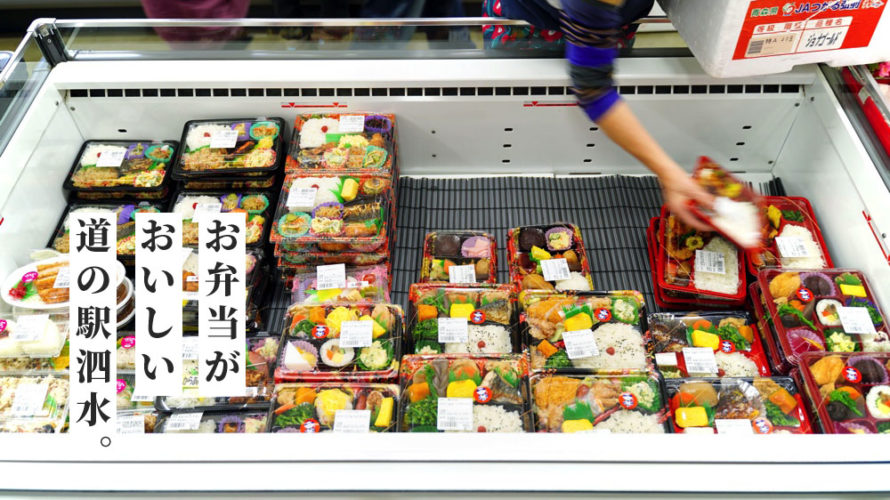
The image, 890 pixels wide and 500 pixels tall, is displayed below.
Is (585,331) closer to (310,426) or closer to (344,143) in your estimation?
(310,426)

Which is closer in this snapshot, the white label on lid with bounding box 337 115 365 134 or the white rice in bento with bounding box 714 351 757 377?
the white rice in bento with bounding box 714 351 757 377

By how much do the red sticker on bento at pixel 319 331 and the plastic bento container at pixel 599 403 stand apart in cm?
68

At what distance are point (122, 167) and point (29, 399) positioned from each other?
0.96 meters

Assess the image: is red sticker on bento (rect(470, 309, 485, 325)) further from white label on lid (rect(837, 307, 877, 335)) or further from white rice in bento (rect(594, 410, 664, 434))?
white label on lid (rect(837, 307, 877, 335))

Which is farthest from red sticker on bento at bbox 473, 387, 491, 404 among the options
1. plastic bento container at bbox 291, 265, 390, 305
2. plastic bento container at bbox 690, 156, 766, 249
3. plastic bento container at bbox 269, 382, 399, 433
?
plastic bento container at bbox 690, 156, 766, 249

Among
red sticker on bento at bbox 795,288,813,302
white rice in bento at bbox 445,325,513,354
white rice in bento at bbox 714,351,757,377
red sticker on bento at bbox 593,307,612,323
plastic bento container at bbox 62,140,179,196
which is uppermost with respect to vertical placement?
plastic bento container at bbox 62,140,179,196

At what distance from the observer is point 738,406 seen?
5.99 ft

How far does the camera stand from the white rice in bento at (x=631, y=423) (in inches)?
69.6

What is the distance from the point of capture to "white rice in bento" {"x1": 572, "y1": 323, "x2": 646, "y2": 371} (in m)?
1.91

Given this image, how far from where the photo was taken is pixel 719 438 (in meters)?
1.24

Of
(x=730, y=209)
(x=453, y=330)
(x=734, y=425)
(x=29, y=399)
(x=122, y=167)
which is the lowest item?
(x=734, y=425)

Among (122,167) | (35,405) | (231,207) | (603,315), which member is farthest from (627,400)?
(122,167)

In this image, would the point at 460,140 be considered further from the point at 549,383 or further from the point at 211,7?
the point at 211,7

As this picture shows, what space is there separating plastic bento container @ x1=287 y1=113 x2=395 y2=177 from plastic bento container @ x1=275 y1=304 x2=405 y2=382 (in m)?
0.58
